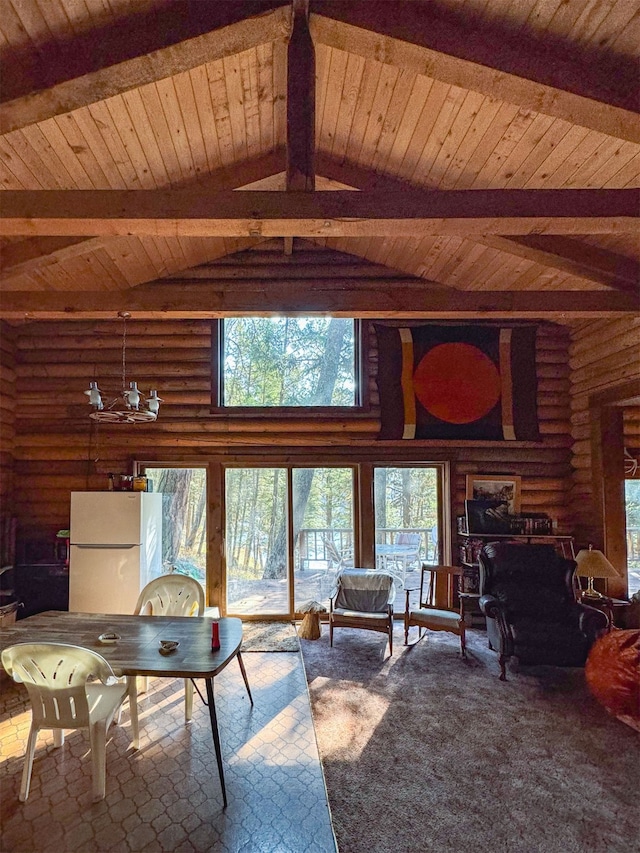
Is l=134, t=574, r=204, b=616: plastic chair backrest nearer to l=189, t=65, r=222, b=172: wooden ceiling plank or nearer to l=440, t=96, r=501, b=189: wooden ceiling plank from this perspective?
l=189, t=65, r=222, b=172: wooden ceiling plank

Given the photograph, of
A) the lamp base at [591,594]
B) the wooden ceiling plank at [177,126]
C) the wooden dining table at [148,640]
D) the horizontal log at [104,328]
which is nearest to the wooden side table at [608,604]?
the lamp base at [591,594]

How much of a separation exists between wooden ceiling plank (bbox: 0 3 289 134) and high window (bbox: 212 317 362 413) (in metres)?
3.35

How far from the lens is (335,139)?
458 cm

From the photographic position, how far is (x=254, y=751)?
3.22m

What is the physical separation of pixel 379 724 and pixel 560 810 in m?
1.28

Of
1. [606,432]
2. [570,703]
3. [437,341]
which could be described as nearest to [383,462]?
[437,341]

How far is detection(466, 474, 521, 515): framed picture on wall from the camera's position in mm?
6305

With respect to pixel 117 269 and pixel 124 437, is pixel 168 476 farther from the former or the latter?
pixel 117 269

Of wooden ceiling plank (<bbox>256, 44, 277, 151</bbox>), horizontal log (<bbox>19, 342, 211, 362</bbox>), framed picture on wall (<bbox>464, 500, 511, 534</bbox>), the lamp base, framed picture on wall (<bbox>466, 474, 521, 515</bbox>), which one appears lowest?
the lamp base

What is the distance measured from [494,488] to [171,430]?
4.31m

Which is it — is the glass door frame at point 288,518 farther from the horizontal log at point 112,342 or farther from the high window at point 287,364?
the horizontal log at point 112,342

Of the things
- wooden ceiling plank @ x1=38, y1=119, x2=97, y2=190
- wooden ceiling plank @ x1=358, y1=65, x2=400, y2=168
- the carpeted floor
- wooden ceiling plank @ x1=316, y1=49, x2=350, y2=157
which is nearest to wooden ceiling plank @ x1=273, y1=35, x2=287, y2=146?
wooden ceiling plank @ x1=316, y1=49, x2=350, y2=157

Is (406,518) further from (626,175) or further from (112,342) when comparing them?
(112,342)

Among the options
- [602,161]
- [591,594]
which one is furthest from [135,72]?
[591,594]
